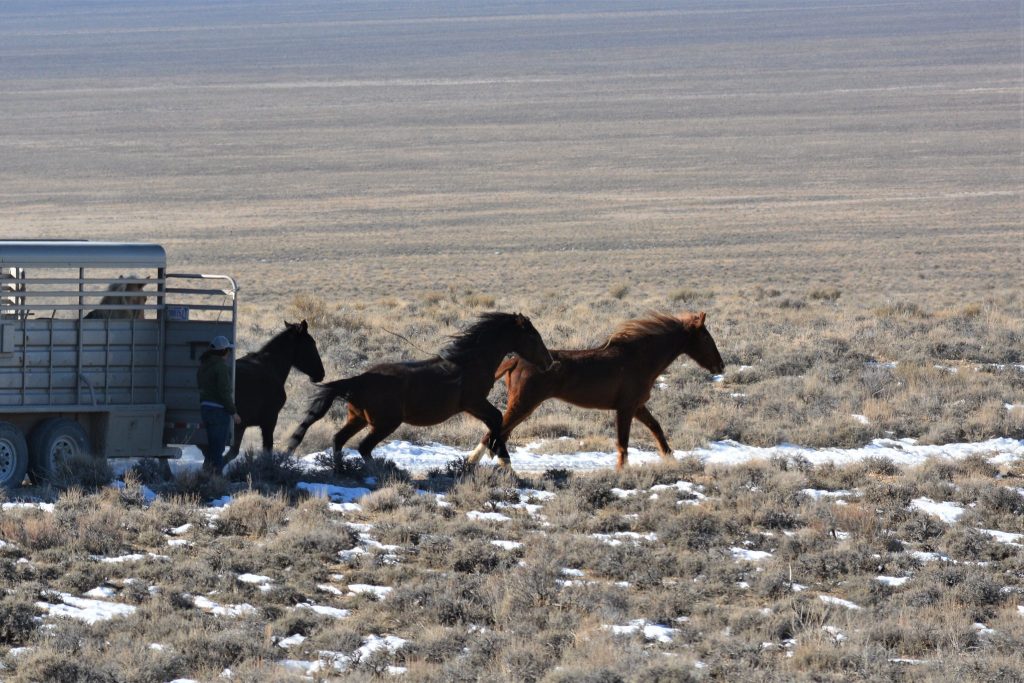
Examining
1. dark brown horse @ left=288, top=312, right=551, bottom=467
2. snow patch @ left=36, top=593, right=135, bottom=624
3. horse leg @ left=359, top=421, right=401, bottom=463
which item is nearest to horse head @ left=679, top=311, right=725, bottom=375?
dark brown horse @ left=288, top=312, right=551, bottom=467

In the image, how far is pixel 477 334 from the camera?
1259 centimetres

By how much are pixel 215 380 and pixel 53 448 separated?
1448 millimetres

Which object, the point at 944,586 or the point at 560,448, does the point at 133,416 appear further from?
the point at 944,586

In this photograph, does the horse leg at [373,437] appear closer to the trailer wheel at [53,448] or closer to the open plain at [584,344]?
the open plain at [584,344]

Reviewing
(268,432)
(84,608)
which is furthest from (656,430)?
(84,608)

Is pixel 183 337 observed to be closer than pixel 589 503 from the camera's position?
No

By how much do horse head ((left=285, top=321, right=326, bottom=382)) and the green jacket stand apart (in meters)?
1.26

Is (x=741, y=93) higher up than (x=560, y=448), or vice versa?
(x=741, y=93)

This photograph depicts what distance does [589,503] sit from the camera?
36.3 feet

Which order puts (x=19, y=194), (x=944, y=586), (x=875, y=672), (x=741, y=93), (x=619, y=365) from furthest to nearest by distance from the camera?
(x=741, y=93)
(x=19, y=194)
(x=619, y=365)
(x=944, y=586)
(x=875, y=672)

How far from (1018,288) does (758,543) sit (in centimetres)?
2454

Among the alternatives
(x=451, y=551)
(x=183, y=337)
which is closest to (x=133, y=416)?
(x=183, y=337)

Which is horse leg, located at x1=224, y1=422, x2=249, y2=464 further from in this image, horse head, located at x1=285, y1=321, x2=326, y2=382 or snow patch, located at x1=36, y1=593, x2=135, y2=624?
snow patch, located at x1=36, y1=593, x2=135, y2=624

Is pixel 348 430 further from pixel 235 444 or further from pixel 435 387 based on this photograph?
pixel 235 444
